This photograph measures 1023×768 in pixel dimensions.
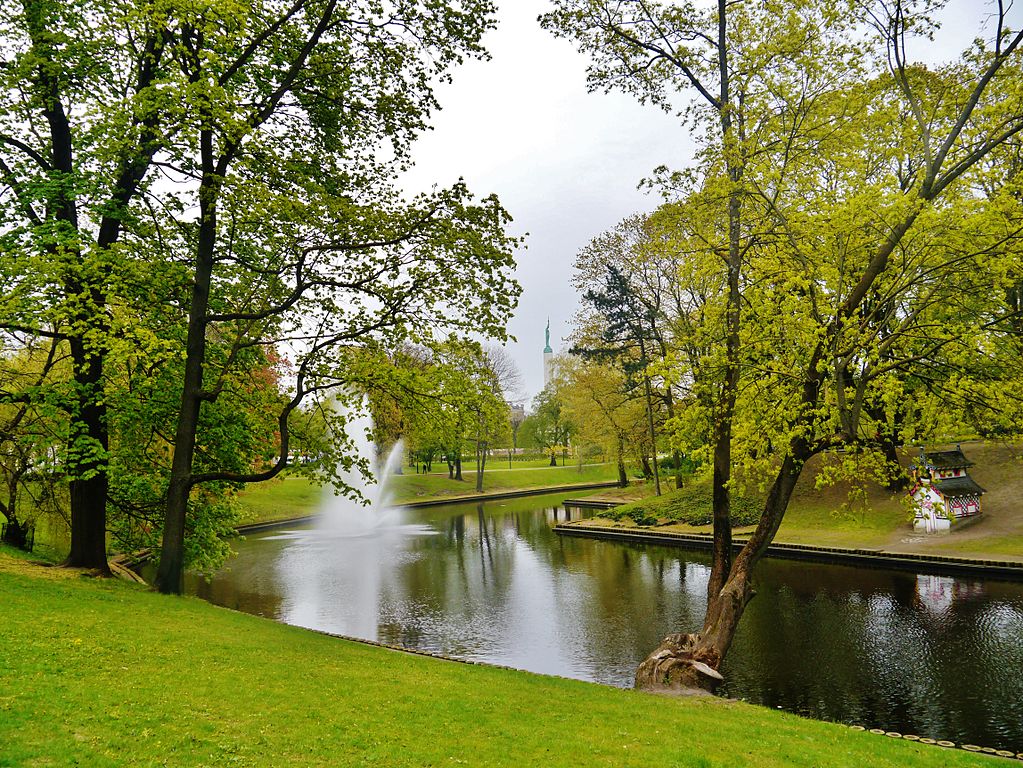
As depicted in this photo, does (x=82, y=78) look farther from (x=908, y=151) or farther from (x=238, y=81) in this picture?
(x=908, y=151)

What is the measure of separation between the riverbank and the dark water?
2216mm

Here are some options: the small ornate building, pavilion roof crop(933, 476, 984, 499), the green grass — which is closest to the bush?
the small ornate building

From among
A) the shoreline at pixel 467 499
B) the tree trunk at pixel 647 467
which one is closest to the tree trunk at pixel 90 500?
the shoreline at pixel 467 499

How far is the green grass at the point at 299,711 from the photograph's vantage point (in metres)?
5.28

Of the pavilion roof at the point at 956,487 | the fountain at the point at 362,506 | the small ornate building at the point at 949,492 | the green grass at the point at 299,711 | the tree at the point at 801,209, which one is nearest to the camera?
the green grass at the point at 299,711

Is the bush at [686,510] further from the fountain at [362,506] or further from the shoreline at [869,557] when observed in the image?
the fountain at [362,506]

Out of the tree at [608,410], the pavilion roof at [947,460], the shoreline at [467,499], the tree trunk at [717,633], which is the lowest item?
the shoreline at [467,499]

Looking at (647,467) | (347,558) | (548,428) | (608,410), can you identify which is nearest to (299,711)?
(347,558)

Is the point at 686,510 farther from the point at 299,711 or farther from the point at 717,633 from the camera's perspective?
the point at 299,711

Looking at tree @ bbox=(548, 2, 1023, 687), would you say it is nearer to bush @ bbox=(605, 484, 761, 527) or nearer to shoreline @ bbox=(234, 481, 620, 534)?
bush @ bbox=(605, 484, 761, 527)

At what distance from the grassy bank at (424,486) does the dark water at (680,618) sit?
12.3 metres

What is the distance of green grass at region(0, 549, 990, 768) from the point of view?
5.28 meters

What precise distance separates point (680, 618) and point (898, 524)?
46.4 feet

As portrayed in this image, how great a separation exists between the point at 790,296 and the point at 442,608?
43.7 feet
